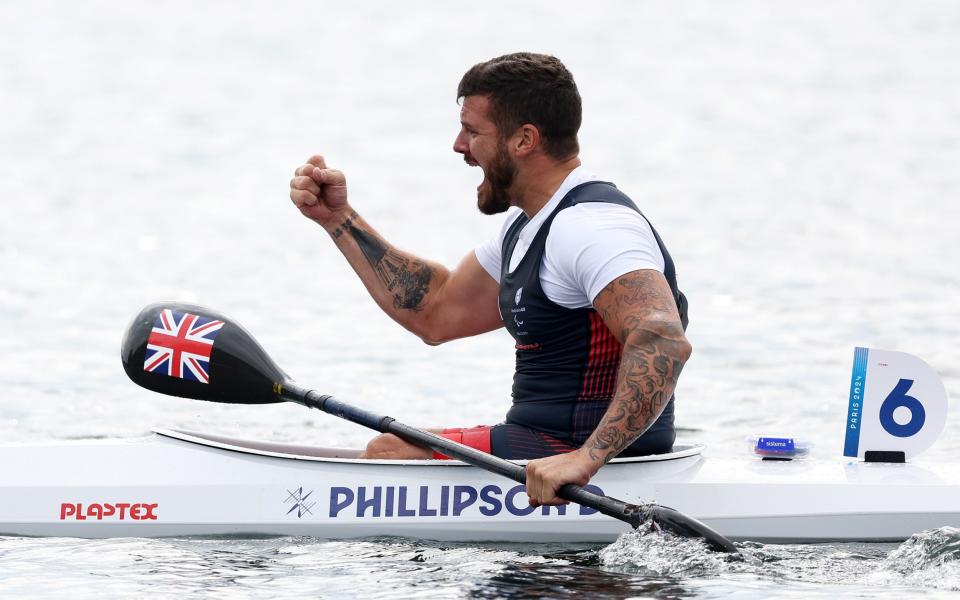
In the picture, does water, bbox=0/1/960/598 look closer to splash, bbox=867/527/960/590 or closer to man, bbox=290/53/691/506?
splash, bbox=867/527/960/590

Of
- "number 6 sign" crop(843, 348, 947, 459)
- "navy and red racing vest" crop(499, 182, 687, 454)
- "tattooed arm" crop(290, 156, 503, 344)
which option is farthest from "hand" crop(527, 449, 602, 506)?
"number 6 sign" crop(843, 348, 947, 459)

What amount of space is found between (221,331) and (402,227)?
11774 mm

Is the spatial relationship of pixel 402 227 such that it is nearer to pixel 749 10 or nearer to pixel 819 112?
pixel 819 112

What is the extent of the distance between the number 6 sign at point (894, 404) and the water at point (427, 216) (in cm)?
63

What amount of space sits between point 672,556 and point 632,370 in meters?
0.84

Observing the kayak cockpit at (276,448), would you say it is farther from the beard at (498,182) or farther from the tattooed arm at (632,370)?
the beard at (498,182)

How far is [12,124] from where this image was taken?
24.3 m

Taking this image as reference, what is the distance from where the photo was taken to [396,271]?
22.1ft

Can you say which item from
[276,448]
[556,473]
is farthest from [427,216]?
[556,473]

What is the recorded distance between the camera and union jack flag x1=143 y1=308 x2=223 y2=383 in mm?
6723

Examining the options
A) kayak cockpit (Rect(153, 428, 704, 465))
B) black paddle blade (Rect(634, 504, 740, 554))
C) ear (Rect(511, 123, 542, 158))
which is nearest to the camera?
black paddle blade (Rect(634, 504, 740, 554))

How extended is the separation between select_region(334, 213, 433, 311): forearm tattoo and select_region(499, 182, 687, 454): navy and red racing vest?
793mm

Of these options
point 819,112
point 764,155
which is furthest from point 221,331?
point 819,112

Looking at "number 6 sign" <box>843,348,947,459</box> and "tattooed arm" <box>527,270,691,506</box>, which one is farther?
"number 6 sign" <box>843,348,947,459</box>
